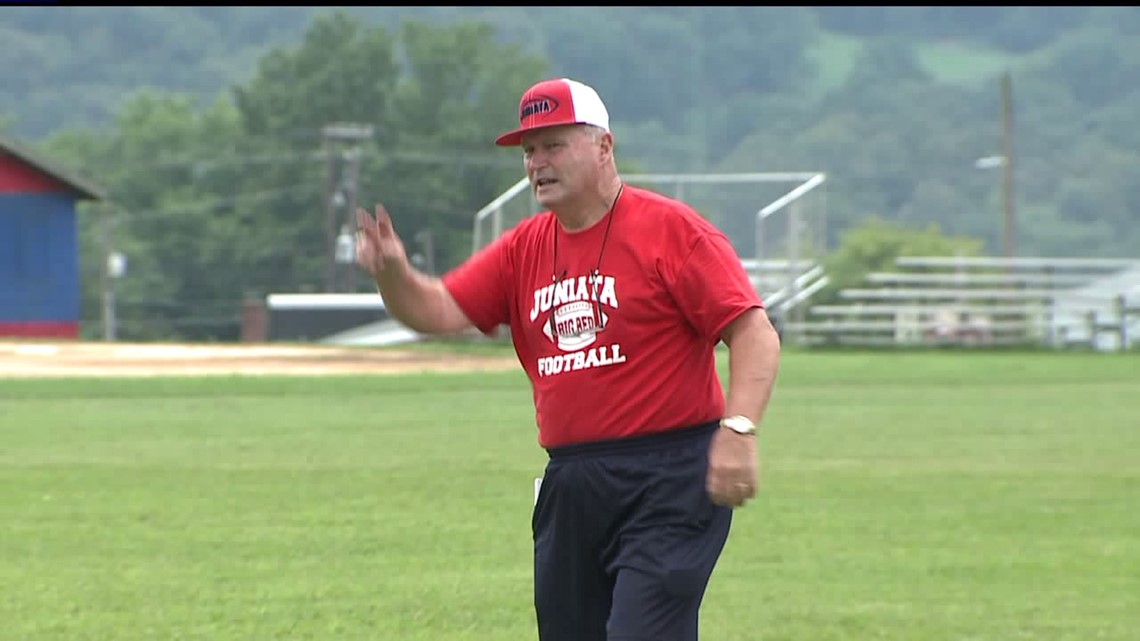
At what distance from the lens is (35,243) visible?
43.8 metres

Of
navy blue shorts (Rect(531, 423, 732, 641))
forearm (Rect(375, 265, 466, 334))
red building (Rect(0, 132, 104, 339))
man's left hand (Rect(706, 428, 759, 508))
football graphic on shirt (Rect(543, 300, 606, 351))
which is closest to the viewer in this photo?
man's left hand (Rect(706, 428, 759, 508))

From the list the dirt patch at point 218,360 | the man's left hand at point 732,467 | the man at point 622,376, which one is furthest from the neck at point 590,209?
the dirt patch at point 218,360

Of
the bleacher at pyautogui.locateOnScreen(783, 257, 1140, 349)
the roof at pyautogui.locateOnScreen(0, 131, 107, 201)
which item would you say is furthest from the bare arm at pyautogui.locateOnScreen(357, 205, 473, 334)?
the roof at pyautogui.locateOnScreen(0, 131, 107, 201)

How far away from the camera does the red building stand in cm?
4344

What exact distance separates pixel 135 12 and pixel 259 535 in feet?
585

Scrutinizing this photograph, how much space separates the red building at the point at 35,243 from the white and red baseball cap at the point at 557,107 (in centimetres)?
3904

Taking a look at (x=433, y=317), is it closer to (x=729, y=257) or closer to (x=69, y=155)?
(x=729, y=257)

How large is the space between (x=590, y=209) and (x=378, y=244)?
584 mm

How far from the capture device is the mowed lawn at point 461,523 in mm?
8867

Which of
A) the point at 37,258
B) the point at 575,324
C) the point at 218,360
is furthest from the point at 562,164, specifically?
the point at 37,258

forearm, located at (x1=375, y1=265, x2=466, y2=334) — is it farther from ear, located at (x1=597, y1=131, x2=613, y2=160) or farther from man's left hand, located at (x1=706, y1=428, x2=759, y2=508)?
man's left hand, located at (x1=706, y1=428, x2=759, y2=508)

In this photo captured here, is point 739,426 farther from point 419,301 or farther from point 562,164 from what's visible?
point 419,301

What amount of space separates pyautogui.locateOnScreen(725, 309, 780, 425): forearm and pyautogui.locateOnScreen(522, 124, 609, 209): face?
0.57m

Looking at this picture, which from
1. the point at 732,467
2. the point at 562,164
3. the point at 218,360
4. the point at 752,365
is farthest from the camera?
the point at 218,360
